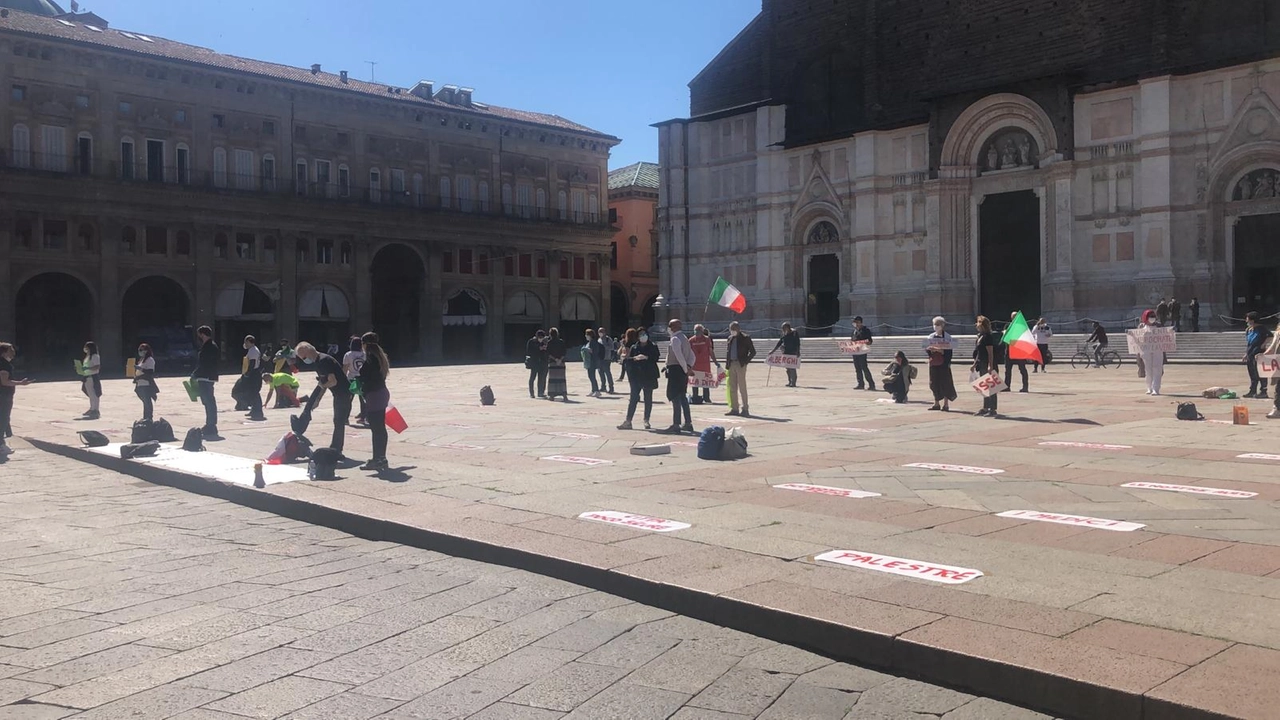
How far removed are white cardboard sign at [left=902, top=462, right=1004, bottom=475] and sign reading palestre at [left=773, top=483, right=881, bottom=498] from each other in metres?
1.78

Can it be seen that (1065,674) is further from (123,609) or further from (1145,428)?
(1145,428)

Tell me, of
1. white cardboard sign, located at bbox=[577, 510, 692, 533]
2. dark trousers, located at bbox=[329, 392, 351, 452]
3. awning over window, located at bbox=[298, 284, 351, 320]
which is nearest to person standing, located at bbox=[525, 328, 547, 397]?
dark trousers, located at bbox=[329, 392, 351, 452]

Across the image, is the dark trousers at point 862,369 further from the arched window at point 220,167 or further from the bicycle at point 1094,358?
the arched window at point 220,167

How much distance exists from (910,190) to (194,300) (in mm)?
32610

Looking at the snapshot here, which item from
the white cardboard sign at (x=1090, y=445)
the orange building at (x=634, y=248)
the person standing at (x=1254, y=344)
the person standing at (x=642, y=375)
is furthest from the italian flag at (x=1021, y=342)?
the orange building at (x=634, y=248)

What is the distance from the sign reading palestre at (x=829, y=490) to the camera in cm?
973

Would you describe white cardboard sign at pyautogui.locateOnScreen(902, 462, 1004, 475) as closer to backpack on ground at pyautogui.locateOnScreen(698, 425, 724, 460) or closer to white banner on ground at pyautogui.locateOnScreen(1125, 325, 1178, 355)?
backpack on ground at pyautogui.locateOnScreen(698, 425, 724, 460)

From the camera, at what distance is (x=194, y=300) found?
1972 inches

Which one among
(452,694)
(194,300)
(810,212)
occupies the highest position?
(810,212)

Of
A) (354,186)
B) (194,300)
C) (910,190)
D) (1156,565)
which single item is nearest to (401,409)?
(1156,565)

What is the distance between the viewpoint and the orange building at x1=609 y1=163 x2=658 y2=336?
72438 millimetres

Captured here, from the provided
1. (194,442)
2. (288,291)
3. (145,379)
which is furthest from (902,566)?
(288,291)

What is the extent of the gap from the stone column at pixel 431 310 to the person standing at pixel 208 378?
40.9 m

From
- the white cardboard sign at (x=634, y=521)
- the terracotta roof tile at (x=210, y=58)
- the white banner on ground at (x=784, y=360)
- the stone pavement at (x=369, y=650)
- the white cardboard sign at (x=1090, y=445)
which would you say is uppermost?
the terracotta roof tile at (x=210, y=58)
